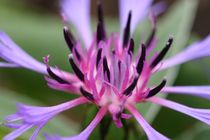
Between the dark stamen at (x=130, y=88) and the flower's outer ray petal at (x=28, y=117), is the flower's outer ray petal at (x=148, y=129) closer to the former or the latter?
the dark stamen at (x=130, y=88)

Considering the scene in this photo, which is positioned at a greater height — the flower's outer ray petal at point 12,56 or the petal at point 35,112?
the flower's outer ray petal at point 12,56

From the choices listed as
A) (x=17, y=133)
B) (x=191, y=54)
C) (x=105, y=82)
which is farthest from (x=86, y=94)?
(x=191, y=54)

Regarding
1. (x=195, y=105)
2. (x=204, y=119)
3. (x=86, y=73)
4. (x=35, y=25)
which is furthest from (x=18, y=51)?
(x=35, y=25)

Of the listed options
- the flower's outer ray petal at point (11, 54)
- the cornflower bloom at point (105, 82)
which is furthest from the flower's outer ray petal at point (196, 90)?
the flower's outer ray petal at point (11, 54)

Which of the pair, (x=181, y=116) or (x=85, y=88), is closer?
(x=85, y=88)

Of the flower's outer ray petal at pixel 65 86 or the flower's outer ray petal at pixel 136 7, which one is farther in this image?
the flower's outer ray petal at pixel 136 7

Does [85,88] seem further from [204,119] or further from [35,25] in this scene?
[35,25]

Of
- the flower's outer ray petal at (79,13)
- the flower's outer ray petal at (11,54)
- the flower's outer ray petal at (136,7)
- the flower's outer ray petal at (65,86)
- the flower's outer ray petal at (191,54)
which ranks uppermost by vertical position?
the flower's outer ray petal at (79,13)
